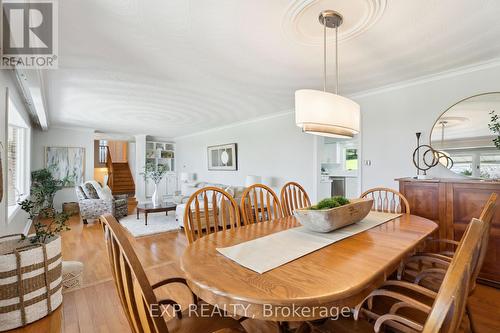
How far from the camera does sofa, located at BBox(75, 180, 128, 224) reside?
4812 millimetres

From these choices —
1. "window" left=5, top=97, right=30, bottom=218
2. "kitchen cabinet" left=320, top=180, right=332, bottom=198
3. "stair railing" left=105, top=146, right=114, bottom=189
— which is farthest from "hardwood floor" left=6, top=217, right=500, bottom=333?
"stair railing" left=105, top=146, right=114, bottom=189

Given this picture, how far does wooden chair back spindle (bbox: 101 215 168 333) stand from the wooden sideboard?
2.82 meters

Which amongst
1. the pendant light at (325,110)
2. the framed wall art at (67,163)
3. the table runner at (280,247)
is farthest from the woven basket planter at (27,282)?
the framed wall art at (67,163)

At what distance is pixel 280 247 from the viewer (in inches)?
49.7

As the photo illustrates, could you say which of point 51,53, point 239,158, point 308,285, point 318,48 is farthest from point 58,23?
point 239,158

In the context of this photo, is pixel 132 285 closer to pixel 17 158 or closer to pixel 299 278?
Answer: pixel 299 278

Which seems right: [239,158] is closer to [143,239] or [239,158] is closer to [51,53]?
[143,239]

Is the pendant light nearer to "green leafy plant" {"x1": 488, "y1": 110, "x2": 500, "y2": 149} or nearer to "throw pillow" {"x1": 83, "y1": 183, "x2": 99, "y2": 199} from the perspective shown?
"green leafy plant" {"x1": 488, "y1": 110, "x2": 500, "y2": 149}

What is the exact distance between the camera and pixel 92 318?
186cm

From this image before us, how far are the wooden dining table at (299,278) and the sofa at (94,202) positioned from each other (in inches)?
179

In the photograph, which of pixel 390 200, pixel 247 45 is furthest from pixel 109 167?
pixel 390 200

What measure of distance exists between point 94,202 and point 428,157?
19.2ft

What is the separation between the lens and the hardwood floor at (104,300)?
1.76 m

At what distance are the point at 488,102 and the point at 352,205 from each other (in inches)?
88.9
